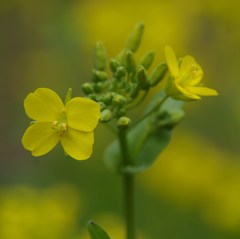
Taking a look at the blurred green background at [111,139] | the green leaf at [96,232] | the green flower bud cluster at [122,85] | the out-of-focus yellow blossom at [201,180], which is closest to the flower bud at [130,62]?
the green flower bud cluster at [122,85]

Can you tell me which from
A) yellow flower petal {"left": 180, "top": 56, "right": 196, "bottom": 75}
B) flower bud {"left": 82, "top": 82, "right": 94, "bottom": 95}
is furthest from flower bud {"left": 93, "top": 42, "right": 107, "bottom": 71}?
yellow flower petal {"left": 180, "top": 56, "right": 196, "bottom": 75}

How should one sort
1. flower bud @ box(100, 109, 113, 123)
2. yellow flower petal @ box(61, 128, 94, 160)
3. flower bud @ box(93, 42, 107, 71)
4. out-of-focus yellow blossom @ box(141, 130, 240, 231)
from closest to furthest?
yellow flower petal @ box(61, 128, 94, 160)
flower bud @ box(100, 109, 113, 123)
flower bud @ box(93, 42, 107, 71)
out-of-focus yellow blossom @ box(141, 130, 240, 231)

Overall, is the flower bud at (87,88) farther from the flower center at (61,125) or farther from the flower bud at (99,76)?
the flower center at (61,125)

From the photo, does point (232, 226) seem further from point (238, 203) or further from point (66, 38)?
point (66, 38)

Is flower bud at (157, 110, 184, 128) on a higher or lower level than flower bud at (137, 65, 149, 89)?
lower

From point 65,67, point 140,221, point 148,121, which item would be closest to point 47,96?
point 148,121

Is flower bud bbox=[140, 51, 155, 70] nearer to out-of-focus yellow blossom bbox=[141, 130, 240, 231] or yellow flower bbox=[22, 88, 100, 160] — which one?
yellow flower bbox=[22, 88, 100, 160]
